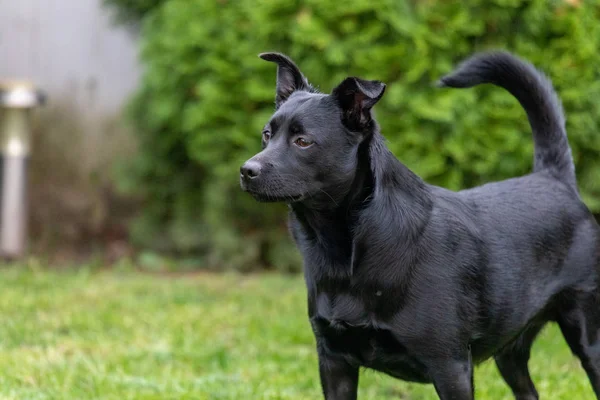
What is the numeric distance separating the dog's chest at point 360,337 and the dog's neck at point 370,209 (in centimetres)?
13

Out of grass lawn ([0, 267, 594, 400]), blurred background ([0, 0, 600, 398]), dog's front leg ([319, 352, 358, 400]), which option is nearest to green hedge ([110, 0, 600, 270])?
blurred background ([0, 0, 600, 398])

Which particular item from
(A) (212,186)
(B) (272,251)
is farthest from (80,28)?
(B) (272,251)

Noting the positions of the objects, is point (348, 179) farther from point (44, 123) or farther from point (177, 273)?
point (44, 123)

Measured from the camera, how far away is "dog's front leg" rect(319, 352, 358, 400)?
3.02 meters

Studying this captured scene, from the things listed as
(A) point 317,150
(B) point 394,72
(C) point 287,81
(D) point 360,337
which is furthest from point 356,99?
(B) point 394,72

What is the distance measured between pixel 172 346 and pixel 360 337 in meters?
2.19

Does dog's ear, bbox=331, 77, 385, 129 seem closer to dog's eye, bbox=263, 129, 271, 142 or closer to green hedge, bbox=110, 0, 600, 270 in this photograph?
dog's eye, bbox=263, 129, 271, 142

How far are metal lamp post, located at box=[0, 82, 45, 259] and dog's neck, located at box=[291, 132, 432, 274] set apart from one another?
5.21m

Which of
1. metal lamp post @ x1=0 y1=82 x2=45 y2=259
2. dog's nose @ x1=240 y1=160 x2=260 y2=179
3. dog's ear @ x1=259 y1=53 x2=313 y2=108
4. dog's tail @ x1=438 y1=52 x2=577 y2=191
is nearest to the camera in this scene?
dog's nose @ x1=240 y1=160 x2=260 y2=179

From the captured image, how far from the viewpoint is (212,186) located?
291 inches

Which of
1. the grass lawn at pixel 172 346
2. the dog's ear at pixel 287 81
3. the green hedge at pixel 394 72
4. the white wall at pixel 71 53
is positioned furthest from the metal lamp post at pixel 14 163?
the dog's ear at pixel 287 81

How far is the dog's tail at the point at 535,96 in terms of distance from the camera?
3.54 metres

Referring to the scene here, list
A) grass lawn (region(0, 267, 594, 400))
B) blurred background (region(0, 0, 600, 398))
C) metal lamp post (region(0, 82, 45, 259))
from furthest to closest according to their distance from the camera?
metal lamp post (region(0, 82, 45, 259)) < blurred background (region(0, 0, 600, 398)) < grass lawn (region(0, 267, 594, 400))

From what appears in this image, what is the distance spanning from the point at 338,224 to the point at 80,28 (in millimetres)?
6287
